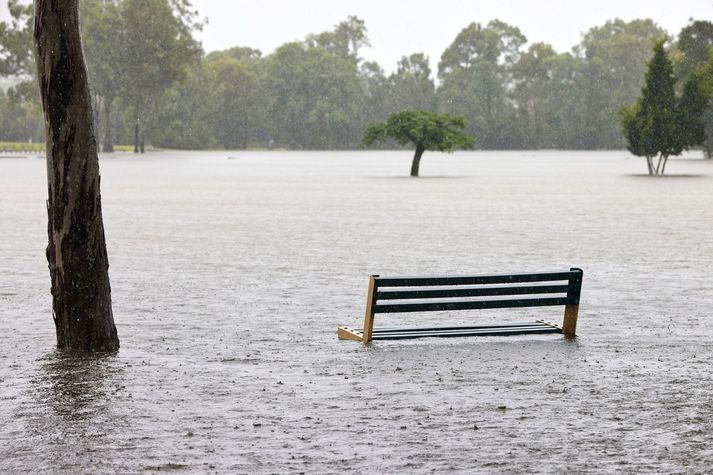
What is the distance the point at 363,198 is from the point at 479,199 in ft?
12.7

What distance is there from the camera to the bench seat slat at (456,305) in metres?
11.3

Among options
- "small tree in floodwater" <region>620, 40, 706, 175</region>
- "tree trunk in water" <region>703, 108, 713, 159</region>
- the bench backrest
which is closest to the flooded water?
the bench backrest

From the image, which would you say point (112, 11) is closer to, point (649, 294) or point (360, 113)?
point (360, 113)

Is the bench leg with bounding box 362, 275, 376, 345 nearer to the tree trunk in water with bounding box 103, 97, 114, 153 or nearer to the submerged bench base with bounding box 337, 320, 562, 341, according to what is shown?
the submerged bench base with bounding box 337, 320, 562, 341

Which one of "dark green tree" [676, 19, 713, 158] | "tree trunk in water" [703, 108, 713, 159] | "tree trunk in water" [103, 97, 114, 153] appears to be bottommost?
"tree trunk in water" [103, 97, 114, 153]

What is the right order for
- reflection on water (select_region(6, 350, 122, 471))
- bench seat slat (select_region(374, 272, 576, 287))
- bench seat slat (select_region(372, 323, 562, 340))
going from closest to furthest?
reflection on water (select_region(6, 350, 122, 471)) < bench seat slat (select_region(374, 272, 576, 287)) < bench seat slat (select_region(372, 323, 562, 340))

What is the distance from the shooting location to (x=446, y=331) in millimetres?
11781

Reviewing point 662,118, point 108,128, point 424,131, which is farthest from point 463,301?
point 108,128

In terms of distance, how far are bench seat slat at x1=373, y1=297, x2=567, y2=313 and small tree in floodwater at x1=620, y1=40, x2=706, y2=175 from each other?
50.8 m

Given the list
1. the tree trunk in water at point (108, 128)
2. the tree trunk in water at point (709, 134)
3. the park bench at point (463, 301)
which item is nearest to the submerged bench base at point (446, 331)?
the park bench at point (463, 301)

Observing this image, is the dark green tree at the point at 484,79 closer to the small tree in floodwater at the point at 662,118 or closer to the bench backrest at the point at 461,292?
the small tree in floodwater at the point at 662,118

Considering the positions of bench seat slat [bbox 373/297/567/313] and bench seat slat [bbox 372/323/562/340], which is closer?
bench seat slat [bbox 373/297/567/313]

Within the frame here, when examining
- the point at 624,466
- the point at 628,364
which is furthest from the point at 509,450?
the point at 628,364

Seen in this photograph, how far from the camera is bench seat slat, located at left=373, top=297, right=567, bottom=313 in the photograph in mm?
11258
